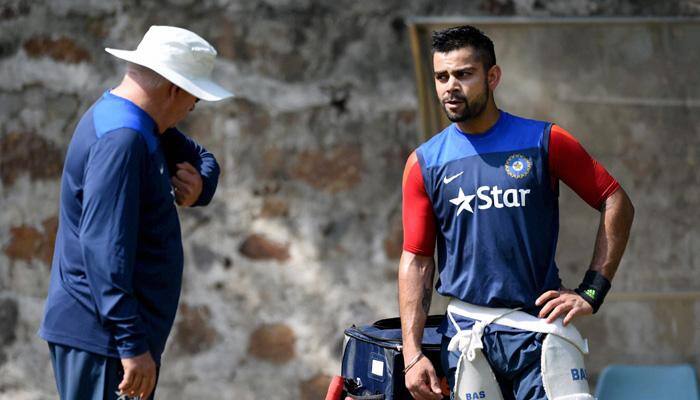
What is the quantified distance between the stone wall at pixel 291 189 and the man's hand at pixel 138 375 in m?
2.17

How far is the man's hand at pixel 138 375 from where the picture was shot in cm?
312

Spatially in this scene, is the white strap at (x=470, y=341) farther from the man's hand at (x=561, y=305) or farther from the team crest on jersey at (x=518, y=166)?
the team crest on jersey at (x=518, y=166)

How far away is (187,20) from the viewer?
538cm

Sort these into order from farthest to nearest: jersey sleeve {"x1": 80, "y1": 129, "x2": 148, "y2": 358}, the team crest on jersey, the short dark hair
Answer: the short dark hair, the team crest on jersey, jersey sleeve {"x1": 80, "y1": 129, "x2": 148, "y2": 358}

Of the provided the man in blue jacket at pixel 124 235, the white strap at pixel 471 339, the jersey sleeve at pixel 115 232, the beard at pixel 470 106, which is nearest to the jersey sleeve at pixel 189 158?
the man in blue jacket at pixel 124 235

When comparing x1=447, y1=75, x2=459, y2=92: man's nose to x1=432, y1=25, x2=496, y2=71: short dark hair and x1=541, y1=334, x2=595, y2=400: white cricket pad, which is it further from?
x1=541, y1=334, x2=595, y2=400: white cricket pad

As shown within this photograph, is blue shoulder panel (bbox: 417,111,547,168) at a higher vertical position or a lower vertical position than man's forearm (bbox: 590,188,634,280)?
higher

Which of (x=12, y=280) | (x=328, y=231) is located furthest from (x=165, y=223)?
(x=12, y=280)

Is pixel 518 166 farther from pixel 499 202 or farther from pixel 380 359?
pixel 380 359

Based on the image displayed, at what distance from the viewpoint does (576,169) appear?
344cm

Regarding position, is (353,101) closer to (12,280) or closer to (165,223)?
(12,280)

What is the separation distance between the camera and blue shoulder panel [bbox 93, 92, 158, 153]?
3.16 metres

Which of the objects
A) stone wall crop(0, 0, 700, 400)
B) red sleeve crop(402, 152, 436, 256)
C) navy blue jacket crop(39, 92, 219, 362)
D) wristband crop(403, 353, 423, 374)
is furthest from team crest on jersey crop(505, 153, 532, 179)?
stone wall crop(0, 0, 700, 400)

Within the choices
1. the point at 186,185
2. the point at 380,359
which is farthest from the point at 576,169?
the point at 186,185
